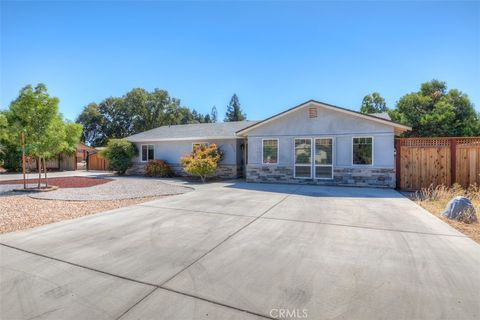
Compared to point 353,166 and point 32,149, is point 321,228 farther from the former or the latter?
point 32,149

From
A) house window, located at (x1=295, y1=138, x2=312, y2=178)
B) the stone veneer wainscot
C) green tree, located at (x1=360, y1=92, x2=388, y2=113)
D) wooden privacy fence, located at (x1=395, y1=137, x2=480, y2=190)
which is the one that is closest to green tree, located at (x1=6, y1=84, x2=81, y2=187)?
the stone veneer wainscot

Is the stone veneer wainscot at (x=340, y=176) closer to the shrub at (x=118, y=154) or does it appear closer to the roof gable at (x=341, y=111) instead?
the roof gable at (x=341, y=111)

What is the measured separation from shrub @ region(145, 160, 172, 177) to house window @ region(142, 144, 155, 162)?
128 cm

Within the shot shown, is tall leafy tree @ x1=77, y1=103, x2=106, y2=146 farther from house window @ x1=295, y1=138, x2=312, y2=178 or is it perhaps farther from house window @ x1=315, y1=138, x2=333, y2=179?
house window @ x1=315, y1=138, x2=333, y2=179

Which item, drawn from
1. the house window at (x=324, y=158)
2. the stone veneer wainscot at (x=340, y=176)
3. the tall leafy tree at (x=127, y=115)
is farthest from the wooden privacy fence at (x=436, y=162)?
the tall leafy tree at (x=127, y=115)

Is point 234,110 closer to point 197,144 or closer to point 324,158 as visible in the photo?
point 197,144

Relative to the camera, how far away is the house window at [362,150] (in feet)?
38.8

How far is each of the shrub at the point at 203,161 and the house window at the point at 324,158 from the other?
5.88m

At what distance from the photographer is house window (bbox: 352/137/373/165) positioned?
11.8 m

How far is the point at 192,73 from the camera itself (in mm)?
22891

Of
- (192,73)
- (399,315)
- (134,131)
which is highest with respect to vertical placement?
(192,73)

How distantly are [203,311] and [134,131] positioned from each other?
4479 cm

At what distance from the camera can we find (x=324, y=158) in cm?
1264

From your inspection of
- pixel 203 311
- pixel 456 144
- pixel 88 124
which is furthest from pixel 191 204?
pixel 88 124
